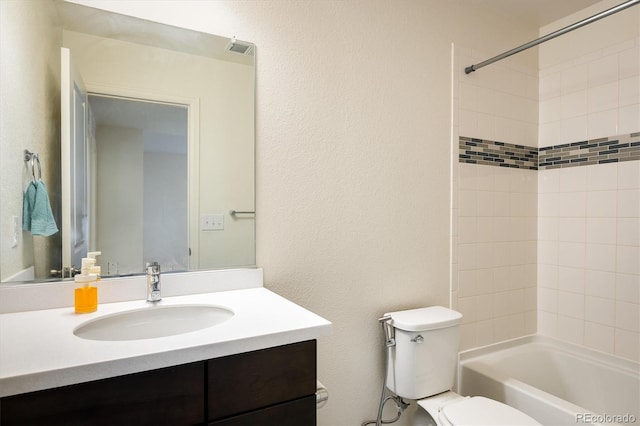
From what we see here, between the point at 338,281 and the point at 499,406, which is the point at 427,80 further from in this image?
the point at 499,406

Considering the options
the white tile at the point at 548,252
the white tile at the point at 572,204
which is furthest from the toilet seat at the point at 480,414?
the white tile at the point at 572,204

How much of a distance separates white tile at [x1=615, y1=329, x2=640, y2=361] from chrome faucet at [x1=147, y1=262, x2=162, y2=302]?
2313 millimetres

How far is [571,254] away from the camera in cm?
225

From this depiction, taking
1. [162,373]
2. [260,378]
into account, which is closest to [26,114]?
[162,373]

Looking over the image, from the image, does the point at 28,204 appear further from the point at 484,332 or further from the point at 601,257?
the point at 601,257

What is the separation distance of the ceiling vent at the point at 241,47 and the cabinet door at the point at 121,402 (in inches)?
46.0

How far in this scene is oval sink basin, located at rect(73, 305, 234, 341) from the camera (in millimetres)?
1120

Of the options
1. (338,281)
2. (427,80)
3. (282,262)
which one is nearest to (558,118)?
(427,80)

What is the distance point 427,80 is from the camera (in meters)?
1.98

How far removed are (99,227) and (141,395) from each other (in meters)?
0.67

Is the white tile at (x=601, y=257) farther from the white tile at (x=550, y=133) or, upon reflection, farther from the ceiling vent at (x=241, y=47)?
the ceiling vent at (x=241, y=47)

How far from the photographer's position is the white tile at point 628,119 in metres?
1.99

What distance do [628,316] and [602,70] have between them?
1.36 metres

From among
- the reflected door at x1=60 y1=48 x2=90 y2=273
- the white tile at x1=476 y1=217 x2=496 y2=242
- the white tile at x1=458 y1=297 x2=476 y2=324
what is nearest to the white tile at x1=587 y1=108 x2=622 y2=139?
the white tile at x1=476 y1=217 x2=496 y2=242
